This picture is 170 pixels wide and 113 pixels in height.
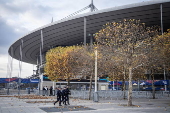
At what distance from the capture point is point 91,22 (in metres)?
44.1

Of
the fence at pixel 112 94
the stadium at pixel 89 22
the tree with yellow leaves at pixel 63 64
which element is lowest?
the fence at pixel 112 94

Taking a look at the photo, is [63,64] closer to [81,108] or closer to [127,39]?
[127,39]

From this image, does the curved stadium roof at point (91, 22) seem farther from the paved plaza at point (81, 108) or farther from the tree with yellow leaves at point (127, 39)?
the paved plaza at point (81, 108)

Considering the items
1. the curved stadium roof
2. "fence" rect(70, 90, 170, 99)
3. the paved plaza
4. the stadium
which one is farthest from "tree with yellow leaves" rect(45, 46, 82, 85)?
the paved plaza

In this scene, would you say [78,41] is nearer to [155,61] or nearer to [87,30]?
[87,30]

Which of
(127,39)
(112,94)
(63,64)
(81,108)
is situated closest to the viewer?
(81,108)

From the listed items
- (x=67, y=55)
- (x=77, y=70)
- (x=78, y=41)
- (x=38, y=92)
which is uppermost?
(x=78, y=41)

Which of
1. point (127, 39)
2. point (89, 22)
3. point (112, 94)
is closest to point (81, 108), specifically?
point (127, 39)

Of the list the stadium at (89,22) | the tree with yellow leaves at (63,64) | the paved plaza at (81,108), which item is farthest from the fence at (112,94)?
the stadium at (89,22)

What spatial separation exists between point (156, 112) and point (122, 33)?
7.92 meters

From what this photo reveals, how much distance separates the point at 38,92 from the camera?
36.7m

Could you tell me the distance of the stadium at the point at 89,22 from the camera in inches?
1468

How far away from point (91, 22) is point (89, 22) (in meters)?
0.44

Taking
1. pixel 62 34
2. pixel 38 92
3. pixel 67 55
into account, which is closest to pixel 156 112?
pixel 67 55
